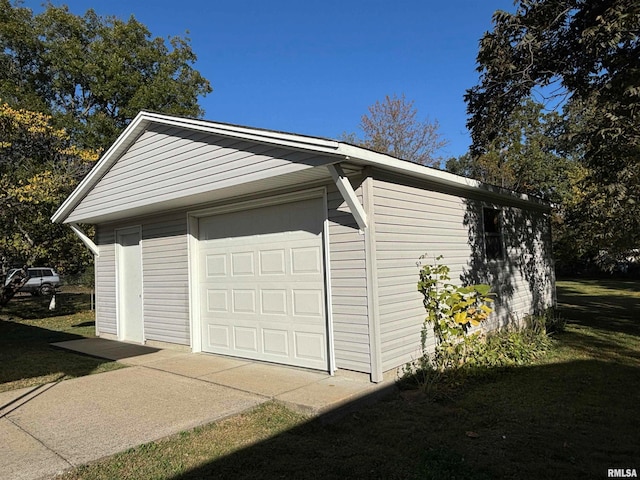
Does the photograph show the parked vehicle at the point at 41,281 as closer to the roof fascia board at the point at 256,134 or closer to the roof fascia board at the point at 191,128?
the roof fascia board at the point at 191,128

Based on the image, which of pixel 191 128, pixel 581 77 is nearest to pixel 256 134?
pixel 191 128

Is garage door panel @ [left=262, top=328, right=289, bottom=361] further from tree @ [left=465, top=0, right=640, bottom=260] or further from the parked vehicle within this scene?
the parked vehicle

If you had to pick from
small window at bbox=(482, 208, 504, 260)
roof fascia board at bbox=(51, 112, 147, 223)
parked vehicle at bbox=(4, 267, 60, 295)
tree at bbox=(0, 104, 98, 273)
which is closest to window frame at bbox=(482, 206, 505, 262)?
small window at bbox=(482, 208, 504, 260)

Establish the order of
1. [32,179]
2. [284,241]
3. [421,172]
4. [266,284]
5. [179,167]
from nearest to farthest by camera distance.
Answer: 1. [421,172]
2. [284,241]
3. [266,284]
4. [179,167]
5. [32,179]

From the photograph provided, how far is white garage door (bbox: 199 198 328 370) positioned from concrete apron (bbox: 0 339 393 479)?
1.20 ft

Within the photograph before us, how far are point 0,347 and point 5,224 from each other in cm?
604

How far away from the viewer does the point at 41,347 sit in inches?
353

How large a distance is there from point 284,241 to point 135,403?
2787 mm

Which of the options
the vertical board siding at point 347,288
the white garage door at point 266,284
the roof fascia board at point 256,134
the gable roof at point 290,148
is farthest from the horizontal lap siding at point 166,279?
the vertical board siding at point 347,288

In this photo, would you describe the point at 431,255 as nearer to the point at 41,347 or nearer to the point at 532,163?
the point at 41,347

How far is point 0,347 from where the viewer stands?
916 cm

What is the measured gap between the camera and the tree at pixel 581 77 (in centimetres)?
600

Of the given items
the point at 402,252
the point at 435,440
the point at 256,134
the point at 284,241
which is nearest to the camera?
the point at 435,440

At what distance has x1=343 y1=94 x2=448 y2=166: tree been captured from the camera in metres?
25.1
